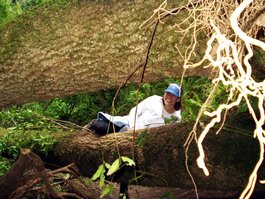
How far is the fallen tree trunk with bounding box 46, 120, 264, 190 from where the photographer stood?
2.96 m

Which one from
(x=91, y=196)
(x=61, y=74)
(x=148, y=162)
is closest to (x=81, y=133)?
(x=91, y=196)

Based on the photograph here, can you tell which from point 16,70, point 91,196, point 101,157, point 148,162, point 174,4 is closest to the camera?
point 174,4

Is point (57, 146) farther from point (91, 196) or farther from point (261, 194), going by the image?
point (261, 194)

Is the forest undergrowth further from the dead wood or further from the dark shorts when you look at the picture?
the dead wood

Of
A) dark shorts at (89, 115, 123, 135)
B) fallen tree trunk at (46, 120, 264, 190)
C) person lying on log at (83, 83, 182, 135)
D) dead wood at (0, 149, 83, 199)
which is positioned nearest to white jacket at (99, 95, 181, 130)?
person lying on log at (83, 83, 182, 135)

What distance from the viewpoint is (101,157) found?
371 cm

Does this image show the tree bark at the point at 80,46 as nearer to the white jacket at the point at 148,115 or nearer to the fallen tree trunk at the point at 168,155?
the fallen tree trunk at the point at 168,155

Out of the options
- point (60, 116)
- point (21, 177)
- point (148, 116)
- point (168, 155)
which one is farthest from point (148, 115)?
point (60, 116)

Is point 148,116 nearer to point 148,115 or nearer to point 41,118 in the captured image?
point 148,115

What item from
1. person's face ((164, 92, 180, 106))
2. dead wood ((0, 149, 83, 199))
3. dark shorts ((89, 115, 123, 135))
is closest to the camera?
dead wood ((0, 149, 83, 199))

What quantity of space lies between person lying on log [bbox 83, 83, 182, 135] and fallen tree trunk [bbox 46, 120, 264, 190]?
12 cm

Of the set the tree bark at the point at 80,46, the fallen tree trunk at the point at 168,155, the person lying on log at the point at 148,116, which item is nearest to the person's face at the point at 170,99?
the person lying on log at the point at 148,116

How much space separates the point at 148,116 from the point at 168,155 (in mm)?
1001

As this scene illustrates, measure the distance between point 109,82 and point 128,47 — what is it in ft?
1.01
